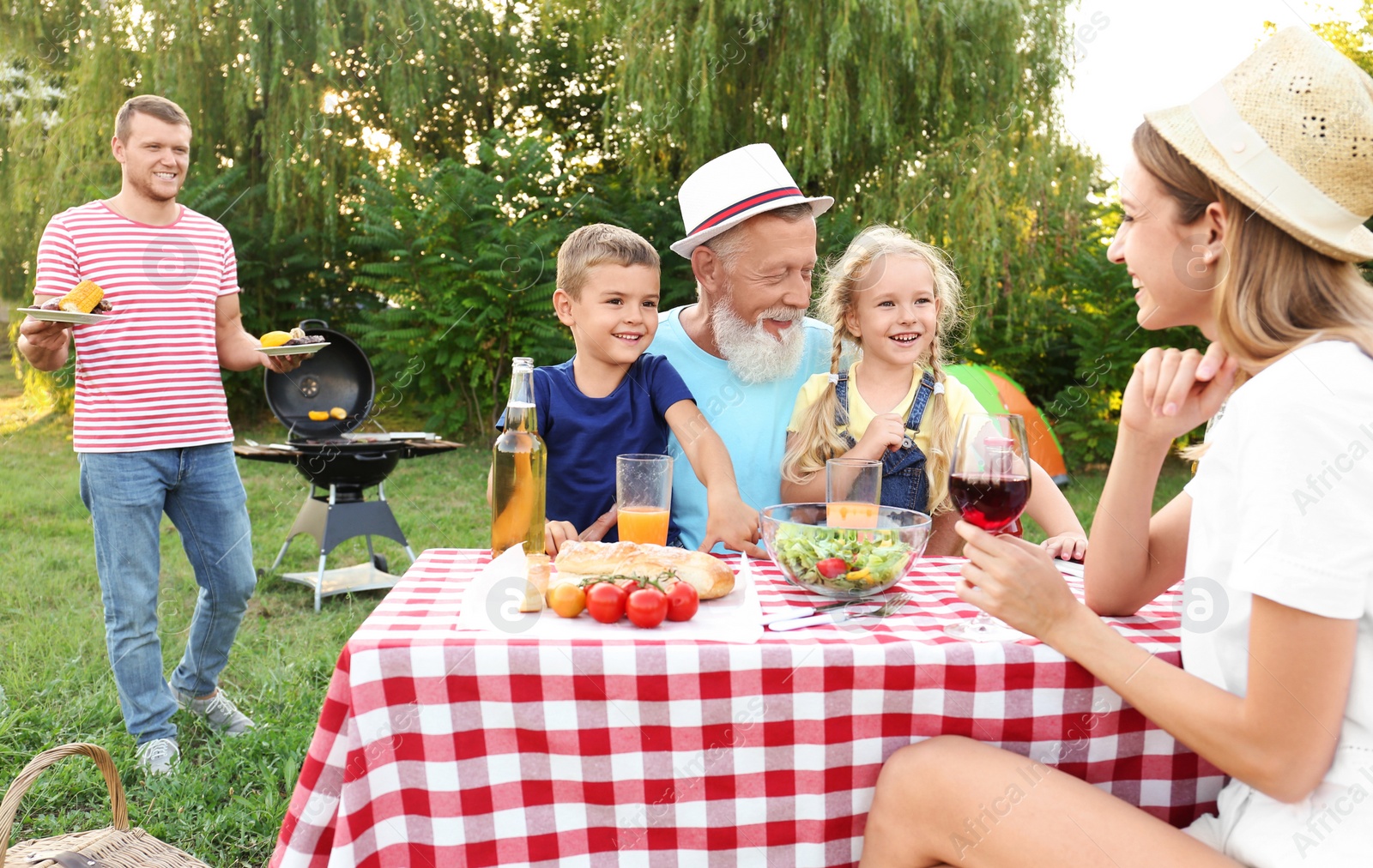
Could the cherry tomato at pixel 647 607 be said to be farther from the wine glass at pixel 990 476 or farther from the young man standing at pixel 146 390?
the young man standing at pixel 146 390

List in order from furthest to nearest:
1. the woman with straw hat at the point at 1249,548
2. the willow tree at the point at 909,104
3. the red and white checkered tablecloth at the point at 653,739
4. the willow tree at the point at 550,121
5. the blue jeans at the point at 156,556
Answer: the willow tree at the point at 550,121
the willow tree at the point at 909,104
the blue jeans at the point at 156,556
the red and white checkered tablecloth at the point at 653,739
the woman with straw hat at the point at 1249,548

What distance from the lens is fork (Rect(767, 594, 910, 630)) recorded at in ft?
5.03

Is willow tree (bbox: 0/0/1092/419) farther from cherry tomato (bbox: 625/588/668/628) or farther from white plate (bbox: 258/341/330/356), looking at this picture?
cherry tomato (bbox: 625/588/668/628)

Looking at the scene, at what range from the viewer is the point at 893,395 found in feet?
9.40

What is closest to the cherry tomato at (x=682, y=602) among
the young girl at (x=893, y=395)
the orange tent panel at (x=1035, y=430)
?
the young girl at (x=893, y=395)

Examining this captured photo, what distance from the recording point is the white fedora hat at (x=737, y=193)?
3014mm

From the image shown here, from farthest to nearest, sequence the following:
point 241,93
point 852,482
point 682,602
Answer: point 241,93 < point 852,482 < point 682,602

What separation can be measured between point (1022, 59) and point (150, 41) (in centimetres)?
900

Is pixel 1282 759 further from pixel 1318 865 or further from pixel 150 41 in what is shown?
pixel 150 41

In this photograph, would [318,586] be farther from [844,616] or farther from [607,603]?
[844,616]

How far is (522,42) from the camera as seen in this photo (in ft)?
40.2

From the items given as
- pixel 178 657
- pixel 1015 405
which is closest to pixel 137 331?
pixel 178 657

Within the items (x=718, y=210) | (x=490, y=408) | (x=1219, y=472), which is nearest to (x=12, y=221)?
(x=490, y=408)

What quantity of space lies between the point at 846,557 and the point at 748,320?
5.04ft
